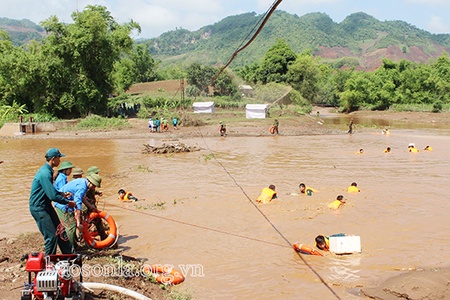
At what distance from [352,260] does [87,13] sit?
130 ft

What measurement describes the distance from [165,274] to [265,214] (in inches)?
207

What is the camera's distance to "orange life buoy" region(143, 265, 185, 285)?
24.4 feet

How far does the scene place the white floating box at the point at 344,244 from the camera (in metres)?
9.20

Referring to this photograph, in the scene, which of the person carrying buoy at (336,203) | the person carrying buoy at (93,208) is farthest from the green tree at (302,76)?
the person carrying buoy at (93,208)

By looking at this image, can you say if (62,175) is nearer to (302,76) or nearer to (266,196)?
(266,196)

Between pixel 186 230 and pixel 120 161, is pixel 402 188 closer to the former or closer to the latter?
pixel 186 230

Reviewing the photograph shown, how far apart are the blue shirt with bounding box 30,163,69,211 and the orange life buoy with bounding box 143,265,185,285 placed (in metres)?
2.01

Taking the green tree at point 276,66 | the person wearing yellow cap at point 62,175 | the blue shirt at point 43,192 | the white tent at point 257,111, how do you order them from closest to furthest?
the blue shirt at point 43,192, the person wearing yellow cap at point 62,175, the white tent at point 257,111, the green tree at point 276,66

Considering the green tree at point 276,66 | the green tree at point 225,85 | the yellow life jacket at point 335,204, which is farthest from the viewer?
the green tree at point 276,66

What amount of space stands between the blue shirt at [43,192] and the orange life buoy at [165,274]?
2.01 metres

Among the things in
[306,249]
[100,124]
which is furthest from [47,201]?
[100,124]

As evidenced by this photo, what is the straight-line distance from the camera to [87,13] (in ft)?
137

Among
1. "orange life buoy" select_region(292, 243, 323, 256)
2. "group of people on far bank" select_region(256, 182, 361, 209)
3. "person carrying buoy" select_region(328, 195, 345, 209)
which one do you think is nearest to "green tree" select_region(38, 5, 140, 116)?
"group of people on far bank" select_region(256, 182, 361, 209)

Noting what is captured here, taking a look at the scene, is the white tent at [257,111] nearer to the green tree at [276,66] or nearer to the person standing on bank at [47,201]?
the green tree at [276,66]
